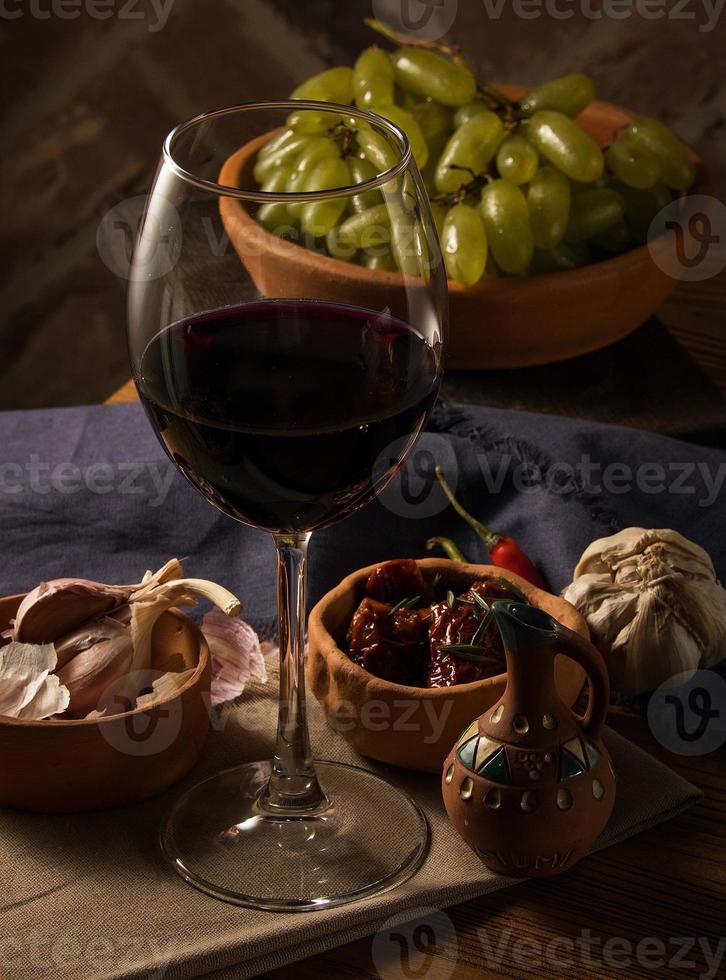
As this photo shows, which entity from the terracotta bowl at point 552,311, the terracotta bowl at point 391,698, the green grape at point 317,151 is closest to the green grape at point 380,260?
the green grape at point 317,151

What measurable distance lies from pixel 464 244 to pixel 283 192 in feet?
1.26

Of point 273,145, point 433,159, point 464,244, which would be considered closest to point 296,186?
point 273,145

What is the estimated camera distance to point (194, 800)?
2.10 ft

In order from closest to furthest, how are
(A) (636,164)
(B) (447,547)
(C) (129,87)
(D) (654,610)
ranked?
(D) (654,610) < (B) (447,547) < (A) (636,164) < (C) (129,87)

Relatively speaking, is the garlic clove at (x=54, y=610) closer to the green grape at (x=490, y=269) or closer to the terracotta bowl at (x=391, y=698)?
the terracotta bowl at (x=391, y=698)

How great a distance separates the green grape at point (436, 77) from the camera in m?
1.02

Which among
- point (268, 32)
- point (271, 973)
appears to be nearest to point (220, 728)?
point (271, 973)

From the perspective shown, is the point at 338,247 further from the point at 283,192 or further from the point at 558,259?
the point at 558,259

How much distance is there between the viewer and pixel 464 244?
Answer: 927 millimetres

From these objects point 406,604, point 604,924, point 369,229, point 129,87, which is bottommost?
point 604,924

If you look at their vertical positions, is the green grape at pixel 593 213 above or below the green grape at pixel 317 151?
below

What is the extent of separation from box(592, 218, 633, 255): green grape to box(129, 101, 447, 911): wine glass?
45 cm

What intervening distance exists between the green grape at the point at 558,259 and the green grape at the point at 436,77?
149 millimetres

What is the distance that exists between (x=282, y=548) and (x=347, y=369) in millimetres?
118
